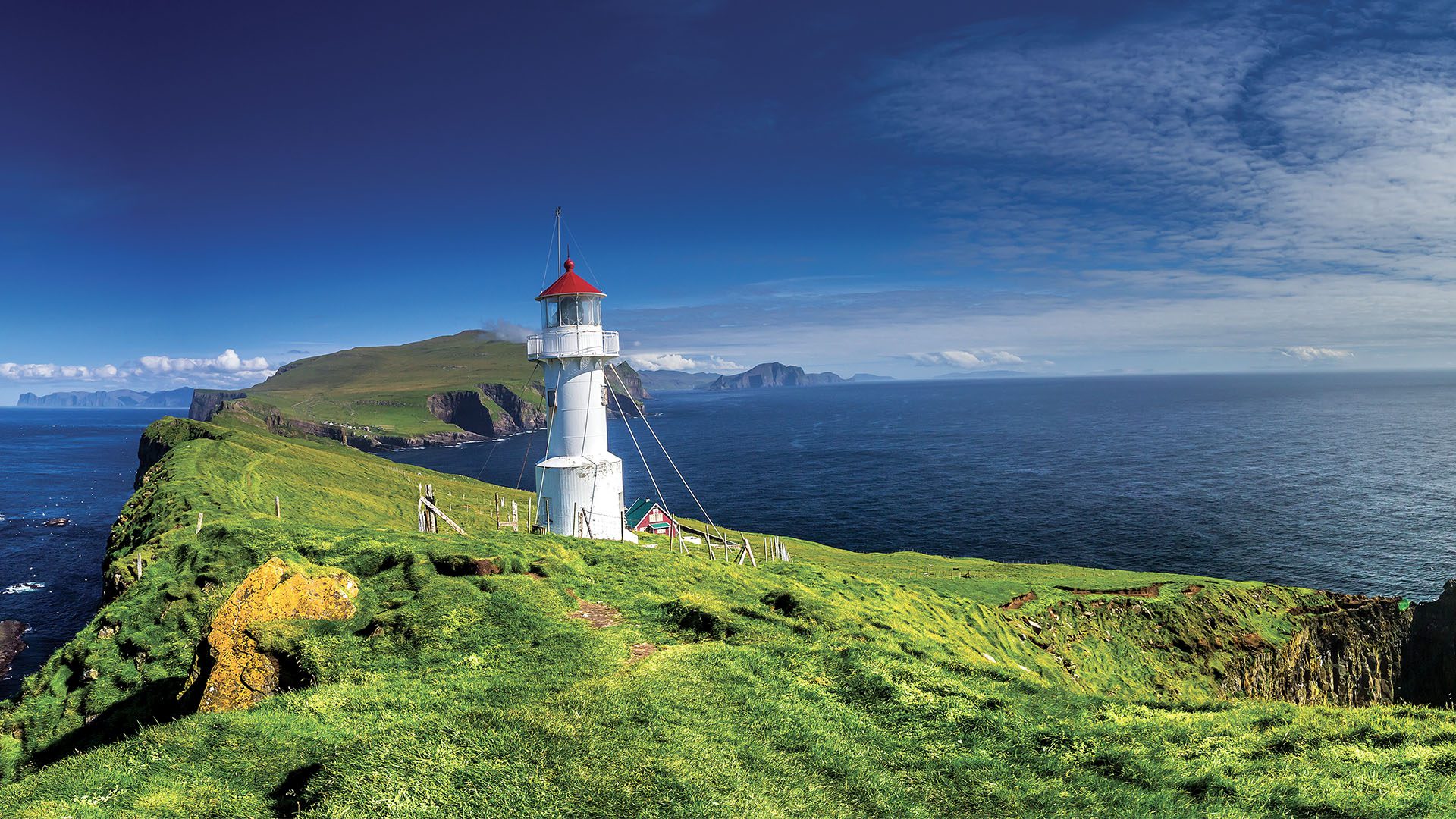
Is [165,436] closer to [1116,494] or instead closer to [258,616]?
[258,616]

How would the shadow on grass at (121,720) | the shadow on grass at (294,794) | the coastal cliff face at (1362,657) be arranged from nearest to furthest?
the shadow on grass at (294,794), the shadow on grass at (121,720), the coastal cliff face at (1362,657)

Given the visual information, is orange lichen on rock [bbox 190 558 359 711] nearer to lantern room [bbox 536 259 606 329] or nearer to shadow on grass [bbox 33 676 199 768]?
shadow on grass [bbox 33 676 199 768]

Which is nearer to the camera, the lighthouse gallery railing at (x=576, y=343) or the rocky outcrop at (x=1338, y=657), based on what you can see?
the lighthouse gallery railing at (x=576, y=343)

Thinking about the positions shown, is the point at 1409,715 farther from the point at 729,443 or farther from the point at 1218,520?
the point at 729,443

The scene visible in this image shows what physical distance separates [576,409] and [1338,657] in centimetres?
4501

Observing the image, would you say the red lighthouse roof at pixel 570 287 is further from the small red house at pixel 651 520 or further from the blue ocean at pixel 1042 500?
the blue ocean at pixel 1042 500

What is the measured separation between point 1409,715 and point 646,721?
13221mm

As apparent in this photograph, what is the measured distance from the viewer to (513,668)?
42.3ft

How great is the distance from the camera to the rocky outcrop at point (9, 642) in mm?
40938

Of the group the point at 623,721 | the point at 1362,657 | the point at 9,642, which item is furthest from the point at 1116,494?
the point at 9,642

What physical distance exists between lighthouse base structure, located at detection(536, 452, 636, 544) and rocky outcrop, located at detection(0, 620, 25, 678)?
131 ft

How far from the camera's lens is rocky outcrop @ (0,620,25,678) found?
40.9m

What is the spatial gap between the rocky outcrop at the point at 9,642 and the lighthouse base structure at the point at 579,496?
3998cm

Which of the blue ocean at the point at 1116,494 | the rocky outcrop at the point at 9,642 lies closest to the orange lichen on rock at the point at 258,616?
the blue ocean at the point at 1116,494
